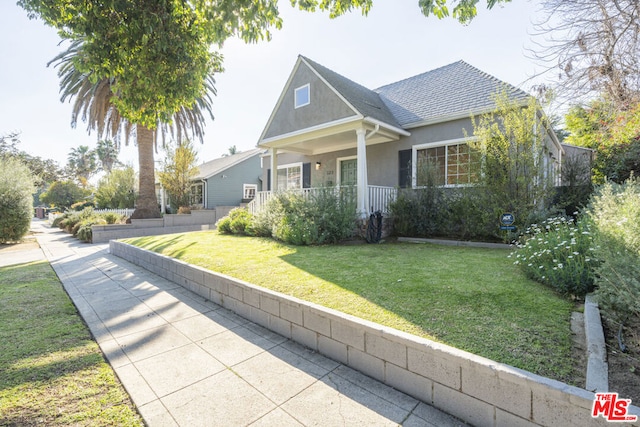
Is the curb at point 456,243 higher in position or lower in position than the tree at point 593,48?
lower

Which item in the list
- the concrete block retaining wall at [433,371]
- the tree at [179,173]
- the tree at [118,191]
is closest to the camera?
the concrete block retaining wall at [433,371]

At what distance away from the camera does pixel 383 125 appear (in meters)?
8.42

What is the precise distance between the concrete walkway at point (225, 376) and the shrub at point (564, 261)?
2257mm

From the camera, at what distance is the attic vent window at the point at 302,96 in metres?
9.73

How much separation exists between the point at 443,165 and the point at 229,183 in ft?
51.4

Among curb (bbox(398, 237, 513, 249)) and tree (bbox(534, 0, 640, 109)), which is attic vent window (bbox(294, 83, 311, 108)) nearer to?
curb (bbox(398, 237, 513, 249))

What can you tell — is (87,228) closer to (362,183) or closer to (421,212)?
(362,183)

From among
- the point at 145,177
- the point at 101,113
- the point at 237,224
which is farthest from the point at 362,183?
the point at 101,113

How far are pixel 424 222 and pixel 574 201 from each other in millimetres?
3747

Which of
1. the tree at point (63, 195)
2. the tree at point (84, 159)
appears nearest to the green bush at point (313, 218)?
the tree at point (63, 195)

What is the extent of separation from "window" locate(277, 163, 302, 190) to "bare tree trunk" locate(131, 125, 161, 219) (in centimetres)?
634

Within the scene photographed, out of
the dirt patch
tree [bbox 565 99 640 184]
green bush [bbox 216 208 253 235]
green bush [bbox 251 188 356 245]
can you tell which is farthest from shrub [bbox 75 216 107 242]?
tree [bbox 565 99 640 184]

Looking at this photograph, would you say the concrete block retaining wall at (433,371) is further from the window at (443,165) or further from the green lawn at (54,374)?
the window at (443,165)

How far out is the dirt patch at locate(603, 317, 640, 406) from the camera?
1705mm
